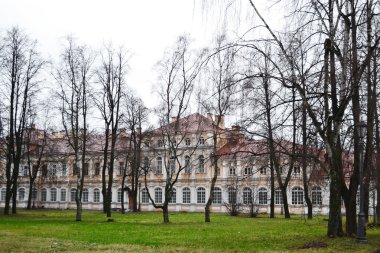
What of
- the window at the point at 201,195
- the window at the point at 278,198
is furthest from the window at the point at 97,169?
the window at the point at 278,198

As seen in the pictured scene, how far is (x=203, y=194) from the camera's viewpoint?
57.8 m

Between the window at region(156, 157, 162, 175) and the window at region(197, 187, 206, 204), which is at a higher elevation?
the window at region(156, 157, 162, 175)

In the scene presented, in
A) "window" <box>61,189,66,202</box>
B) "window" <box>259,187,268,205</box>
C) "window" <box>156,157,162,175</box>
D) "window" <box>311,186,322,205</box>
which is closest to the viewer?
"window" <box>311,186,322,205</box>

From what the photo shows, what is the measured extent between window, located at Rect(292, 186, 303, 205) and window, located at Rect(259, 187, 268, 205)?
3227 mm

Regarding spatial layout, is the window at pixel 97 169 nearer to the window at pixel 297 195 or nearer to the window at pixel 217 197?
the window at pixel 217 197

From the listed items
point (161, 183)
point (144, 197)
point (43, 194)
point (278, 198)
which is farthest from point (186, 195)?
point (43, 194)

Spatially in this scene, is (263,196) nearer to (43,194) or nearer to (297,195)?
(297,195)

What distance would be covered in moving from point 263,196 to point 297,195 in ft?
13.5

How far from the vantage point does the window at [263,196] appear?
52916 mm

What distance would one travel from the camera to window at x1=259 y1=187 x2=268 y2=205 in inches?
2083

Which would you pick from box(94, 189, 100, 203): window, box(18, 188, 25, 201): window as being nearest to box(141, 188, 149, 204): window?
box(94, 189, 100, 203): window

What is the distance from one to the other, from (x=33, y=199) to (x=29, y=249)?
59200 mm

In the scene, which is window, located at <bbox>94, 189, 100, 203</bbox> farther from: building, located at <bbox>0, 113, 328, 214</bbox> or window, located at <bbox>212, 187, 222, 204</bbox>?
window, located at <bbox>212, 187, 222, 204</bbox>

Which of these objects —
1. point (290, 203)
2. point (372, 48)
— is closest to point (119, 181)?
point (290, 203)
